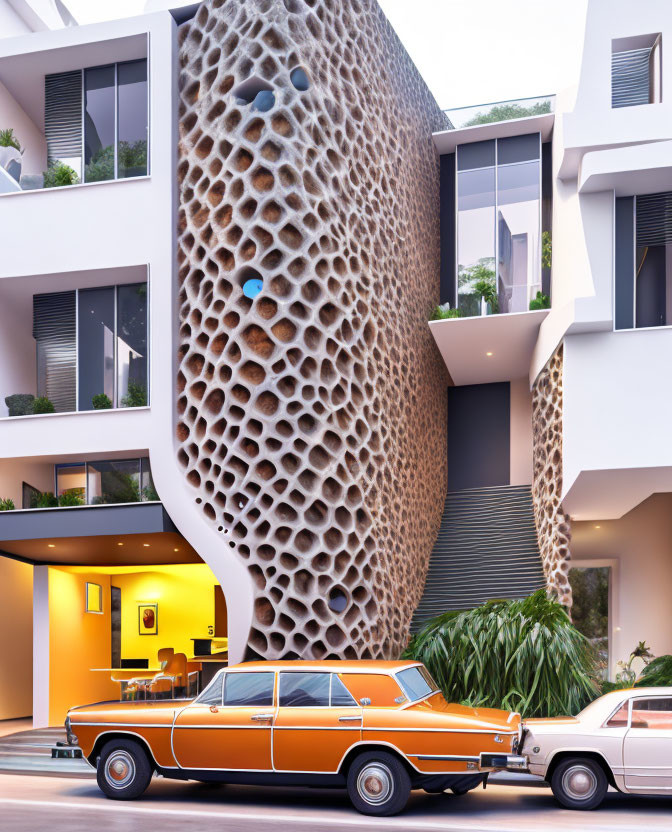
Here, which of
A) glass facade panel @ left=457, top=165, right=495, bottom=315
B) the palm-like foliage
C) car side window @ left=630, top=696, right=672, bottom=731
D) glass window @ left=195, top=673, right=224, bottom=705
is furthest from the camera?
→ glass facade panel @ left=457, top=165, right=495, bottom=315

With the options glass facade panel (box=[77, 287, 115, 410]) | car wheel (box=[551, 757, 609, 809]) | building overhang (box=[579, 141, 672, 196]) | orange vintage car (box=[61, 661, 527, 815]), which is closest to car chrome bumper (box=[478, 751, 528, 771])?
orange vintage car (box=[61, 661, 527, 815])

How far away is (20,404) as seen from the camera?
628 inches

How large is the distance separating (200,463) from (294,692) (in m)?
5.66

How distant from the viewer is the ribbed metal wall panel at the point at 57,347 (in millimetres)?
15977

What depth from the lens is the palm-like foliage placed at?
12719 mm

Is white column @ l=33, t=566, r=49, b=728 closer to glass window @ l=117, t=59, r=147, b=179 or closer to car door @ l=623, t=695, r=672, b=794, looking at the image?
glass window @ l=117, t=59, r=147, b=179

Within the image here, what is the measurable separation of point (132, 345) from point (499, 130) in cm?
975

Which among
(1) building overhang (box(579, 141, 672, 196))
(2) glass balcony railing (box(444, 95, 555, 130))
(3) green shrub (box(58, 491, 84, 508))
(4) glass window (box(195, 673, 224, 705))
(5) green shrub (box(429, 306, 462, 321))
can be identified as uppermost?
(2) glass balcony railing (box(444, 95, 555, 130))

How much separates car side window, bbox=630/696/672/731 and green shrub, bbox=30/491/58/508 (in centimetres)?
1021

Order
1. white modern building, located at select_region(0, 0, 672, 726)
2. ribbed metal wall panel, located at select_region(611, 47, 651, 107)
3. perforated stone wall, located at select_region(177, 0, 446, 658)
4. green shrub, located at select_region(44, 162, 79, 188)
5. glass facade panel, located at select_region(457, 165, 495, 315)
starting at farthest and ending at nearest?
glass facade panel, located at select_region(457, 165, 495, 315) < green shrub, located at select_region(44, 162, 79, 188) < ribbed metal wall panel, located at select_region(611, 47, 651, 107) < white modern building, located at select_region(0, 0, 672, 726) < perforated stone wall, located at select_region(177, 0, 446, 658)

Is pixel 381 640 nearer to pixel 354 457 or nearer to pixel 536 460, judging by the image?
pixel 354 457

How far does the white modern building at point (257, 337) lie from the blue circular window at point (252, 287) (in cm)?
15

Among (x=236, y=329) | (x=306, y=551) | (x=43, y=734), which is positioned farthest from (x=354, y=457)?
(x=43, y=734)

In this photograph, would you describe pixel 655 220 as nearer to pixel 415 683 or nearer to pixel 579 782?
pixel 415 683
